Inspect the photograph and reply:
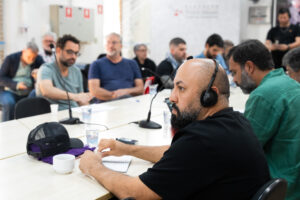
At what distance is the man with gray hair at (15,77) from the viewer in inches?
171

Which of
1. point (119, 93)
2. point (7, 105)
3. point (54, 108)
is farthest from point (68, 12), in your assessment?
point (54, 108)

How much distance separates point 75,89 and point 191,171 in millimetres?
2814

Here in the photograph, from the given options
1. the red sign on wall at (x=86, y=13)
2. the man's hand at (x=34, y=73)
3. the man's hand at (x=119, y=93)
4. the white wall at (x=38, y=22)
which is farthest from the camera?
the red sign on wall at (x=86, y=13)

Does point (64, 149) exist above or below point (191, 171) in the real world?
below

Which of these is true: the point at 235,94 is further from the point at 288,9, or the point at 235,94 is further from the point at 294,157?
the point at 288,9

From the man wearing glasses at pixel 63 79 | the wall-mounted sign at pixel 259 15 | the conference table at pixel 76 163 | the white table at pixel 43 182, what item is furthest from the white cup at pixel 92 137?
the wall-mounted sign at pixel 259 15

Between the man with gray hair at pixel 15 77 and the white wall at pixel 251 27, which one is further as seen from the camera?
the white wall at pixel 251 27

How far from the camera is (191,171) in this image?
3.94 ft

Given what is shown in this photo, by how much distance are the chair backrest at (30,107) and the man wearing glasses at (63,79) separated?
0.33 meters

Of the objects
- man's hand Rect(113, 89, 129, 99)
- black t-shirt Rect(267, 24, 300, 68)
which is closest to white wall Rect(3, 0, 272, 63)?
black t-shirt Rect(267, 24, 300, 68)

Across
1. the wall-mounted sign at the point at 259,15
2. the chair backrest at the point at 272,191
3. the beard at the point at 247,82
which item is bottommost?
the chair backrest at the point at 272,191

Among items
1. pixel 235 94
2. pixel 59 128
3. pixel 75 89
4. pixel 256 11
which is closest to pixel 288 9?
pixel 256 11

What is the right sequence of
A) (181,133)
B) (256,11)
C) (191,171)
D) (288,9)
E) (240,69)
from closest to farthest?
(191,171) < (181,133) < (240,69) < (288,9) < (256,11)

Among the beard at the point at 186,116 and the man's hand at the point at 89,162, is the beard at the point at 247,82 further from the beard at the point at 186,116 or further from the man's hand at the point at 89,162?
the man's hand at the point at 89,162
